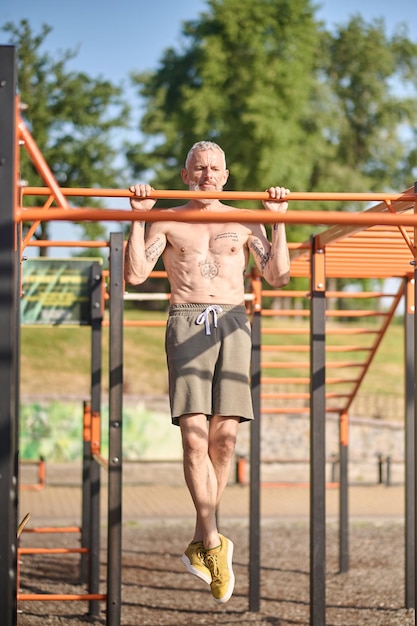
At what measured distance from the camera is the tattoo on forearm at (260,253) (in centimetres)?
458

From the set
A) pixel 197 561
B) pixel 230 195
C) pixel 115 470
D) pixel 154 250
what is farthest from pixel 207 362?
pixel 115 470

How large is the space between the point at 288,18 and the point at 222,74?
3008 millimetres

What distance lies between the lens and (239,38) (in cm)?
3219

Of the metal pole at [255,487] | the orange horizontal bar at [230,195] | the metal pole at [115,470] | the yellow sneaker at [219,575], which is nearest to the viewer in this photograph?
the orange horizontal bar at [230,195]

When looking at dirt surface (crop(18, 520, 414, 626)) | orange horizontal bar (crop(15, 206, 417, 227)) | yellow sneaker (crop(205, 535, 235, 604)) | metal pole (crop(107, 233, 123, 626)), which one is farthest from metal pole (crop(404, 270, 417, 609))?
orange horizontal bar (crop(15, 206, 417, 227))

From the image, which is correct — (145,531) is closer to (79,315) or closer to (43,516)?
(43,516)

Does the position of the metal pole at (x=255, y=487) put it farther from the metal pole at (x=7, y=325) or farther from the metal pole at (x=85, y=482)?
the metal pole at (x=7, y=325)

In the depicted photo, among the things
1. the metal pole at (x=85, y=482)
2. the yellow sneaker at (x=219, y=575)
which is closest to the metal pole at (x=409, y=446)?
the metal pole at (x=85, y=482)

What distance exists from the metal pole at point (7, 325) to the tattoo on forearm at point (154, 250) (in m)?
1.07

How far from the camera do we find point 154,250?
4465mm

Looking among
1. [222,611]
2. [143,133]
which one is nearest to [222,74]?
[143,133]

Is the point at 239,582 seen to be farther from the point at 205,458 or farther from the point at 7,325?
the point at 7,325

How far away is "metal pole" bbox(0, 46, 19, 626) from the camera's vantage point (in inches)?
132

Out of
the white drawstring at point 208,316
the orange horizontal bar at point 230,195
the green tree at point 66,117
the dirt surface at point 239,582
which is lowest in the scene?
the dirt surface at point 239,582
